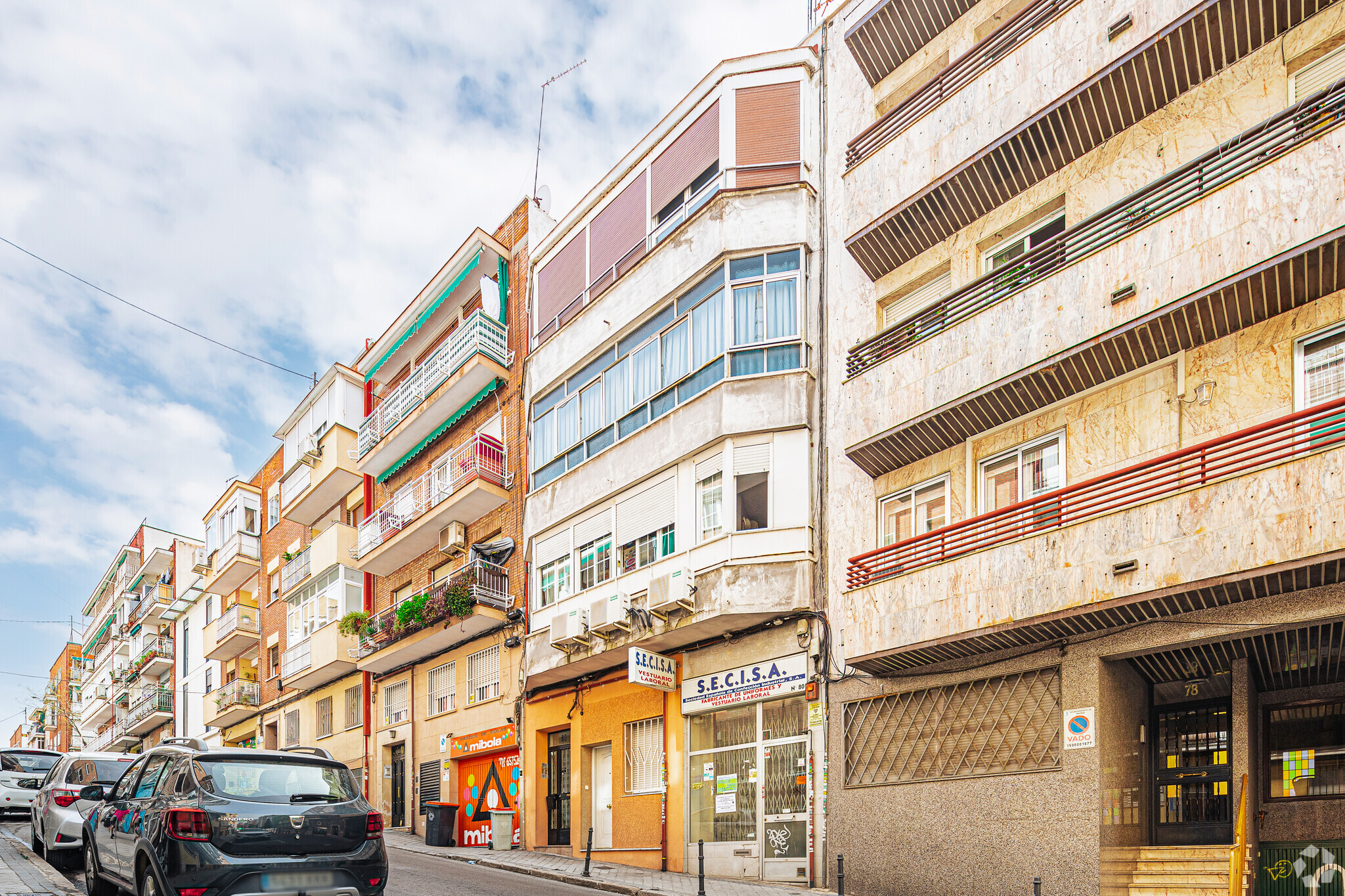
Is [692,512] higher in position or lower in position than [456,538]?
higher

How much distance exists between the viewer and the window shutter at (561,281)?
2352 cm

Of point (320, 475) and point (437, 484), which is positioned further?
point (320, 475)

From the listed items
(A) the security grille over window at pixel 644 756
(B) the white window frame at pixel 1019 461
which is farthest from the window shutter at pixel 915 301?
(A) the security grille over window at pixel 644 756

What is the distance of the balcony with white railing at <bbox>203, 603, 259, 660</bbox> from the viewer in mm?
42781

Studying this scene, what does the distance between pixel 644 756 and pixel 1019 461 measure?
9121 millimetres

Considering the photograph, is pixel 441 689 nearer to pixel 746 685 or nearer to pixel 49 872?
pixel 746 685

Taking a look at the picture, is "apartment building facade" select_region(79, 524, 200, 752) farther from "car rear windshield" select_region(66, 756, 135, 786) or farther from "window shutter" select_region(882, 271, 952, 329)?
"window shutter" select_region(882, 271, 952, 329)

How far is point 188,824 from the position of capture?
8406 millimetres

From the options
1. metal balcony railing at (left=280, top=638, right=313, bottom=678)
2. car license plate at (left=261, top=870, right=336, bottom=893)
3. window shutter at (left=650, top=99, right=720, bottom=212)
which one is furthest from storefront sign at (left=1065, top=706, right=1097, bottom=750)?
metal balcony railing at (left=280, top=638, right=313, bottom=678)

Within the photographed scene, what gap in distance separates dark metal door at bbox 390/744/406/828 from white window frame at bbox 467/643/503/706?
4.22 meters

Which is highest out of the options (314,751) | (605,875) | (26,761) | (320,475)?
(320,475)

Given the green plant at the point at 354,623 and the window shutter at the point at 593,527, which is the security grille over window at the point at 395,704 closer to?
the green plant at the point at 354,623

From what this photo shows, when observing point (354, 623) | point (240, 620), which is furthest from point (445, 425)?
point (240, 620)

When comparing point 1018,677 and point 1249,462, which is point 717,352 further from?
point 1249,462
